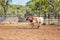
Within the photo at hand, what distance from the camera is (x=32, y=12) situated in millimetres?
82625

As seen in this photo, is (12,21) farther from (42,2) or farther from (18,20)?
(42,2)

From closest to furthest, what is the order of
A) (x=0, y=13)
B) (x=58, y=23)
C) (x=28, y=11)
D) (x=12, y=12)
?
(x=58, y=23) → (x=0, y=13) → (x=12, y=12) → (x=28, y=11)

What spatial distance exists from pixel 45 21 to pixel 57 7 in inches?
527

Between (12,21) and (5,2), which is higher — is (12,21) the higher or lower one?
the lower one

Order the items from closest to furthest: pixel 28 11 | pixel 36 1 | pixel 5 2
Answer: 1. pixel 5 2
2. pixel 36 1
3. pixel 28 11

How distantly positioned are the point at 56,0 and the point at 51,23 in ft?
43.5

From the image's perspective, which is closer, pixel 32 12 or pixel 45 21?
pixel 45 21

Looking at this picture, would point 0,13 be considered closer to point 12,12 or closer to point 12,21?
point 12,12

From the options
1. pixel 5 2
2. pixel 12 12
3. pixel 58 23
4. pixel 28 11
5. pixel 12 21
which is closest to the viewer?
pixel 58 23

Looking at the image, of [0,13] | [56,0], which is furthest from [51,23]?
[0,13]

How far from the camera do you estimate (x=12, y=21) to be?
156 feet

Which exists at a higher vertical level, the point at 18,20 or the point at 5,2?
the point at 5,2

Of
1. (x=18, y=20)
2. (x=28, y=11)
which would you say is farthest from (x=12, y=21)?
(x=28, y=11)

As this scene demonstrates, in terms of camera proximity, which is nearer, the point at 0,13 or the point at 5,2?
the point at 5,2
